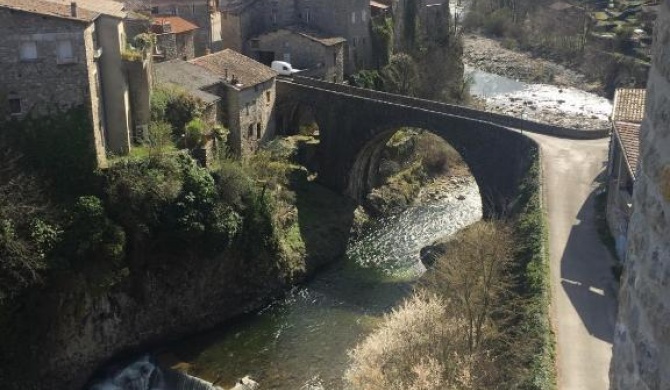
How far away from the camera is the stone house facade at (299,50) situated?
52.6 metres

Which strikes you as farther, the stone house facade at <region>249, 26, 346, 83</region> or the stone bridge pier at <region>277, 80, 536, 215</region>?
the stone house facade at <region>249, 26, 346, 83</region>

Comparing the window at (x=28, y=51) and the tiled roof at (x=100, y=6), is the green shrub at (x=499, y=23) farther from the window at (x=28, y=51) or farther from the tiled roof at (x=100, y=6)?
the window at (x=28, y=51)

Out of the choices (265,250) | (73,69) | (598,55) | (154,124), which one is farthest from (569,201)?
(598,55)

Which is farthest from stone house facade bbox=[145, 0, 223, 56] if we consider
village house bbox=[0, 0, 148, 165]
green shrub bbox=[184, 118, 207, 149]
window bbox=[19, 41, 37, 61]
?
window bbox=[19, 41, 37, 61]

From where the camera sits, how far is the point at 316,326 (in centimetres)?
3238

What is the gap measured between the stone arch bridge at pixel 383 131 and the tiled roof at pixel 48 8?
17.7 meters

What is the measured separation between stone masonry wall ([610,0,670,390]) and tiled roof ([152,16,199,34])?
41938 mm

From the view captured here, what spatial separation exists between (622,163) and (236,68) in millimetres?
24733

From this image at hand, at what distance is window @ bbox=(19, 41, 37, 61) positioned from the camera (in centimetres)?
2811

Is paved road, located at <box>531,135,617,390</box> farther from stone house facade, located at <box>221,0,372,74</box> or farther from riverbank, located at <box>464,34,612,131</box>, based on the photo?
stone house facade, located at <box>221,0,372,74</box>

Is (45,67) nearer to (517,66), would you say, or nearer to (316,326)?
(316,326)

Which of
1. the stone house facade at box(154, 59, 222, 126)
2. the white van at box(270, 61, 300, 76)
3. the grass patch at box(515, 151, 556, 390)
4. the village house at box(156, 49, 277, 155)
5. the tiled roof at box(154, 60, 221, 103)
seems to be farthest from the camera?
the white van at box(270, 61, 300, 76)

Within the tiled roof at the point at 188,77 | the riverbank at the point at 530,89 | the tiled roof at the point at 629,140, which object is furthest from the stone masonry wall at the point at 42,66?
the riverbank at the point at 530,89

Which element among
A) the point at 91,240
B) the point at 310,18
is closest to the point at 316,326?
the point at 91,240
